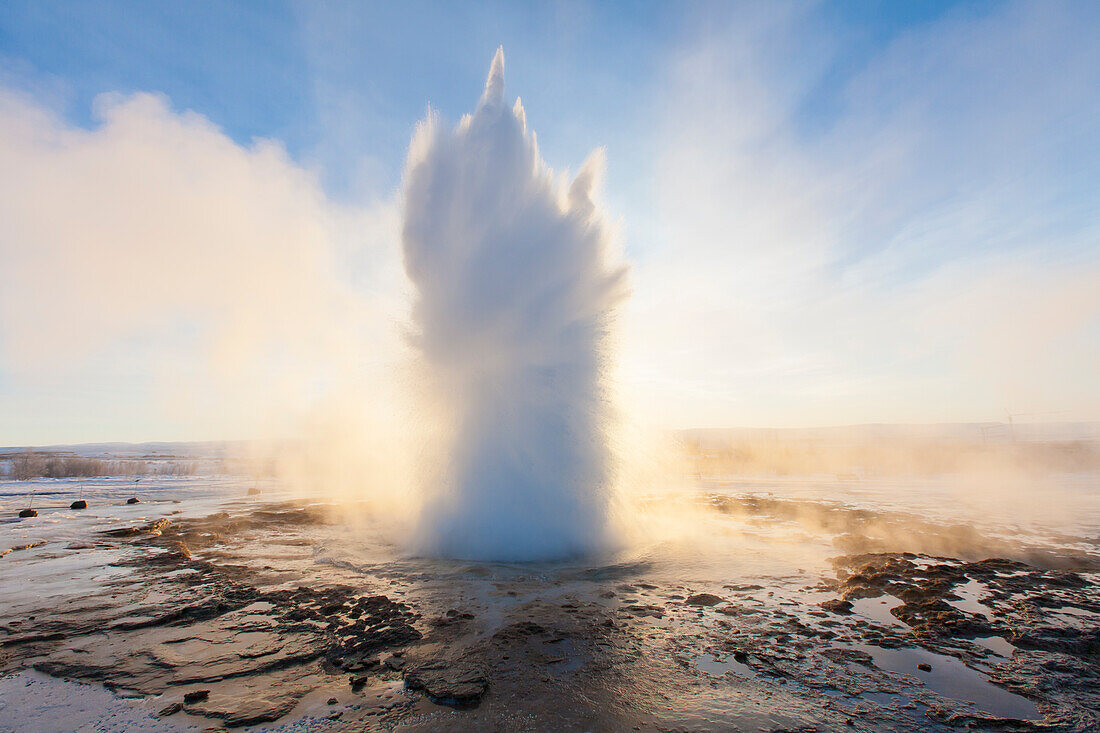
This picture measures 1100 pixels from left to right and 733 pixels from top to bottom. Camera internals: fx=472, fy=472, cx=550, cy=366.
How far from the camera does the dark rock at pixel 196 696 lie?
4918 millimetres

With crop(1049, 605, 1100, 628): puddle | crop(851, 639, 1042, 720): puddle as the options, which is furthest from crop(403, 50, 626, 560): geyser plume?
crop(1049, 605, 1100, 628): puddle

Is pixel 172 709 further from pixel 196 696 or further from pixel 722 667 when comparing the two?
pixel 722 667

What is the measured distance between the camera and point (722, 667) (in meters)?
5.84

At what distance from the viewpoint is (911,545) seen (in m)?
13.2

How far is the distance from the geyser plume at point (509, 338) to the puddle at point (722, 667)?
6192mm

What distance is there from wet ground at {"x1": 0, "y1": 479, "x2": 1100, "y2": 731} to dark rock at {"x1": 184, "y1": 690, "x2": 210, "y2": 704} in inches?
0.7

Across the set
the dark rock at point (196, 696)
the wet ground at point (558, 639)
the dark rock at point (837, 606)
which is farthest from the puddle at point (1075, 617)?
the dark rock at point (196, 696)

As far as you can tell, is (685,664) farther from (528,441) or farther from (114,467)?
(114,467)

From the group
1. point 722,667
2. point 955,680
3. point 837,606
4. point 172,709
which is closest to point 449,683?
point 172,709

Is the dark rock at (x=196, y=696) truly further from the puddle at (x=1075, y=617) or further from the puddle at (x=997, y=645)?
the puddle at (x=1075, y=617)

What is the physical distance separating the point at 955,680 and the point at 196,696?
8.49 metres

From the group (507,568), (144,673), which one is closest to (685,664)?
(507,568)

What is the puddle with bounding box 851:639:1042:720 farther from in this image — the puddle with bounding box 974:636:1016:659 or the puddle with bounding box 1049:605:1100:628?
the puddle with bounding box 1049:605:1100:628

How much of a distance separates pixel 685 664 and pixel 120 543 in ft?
53.4
